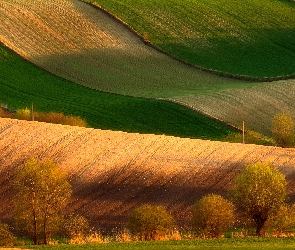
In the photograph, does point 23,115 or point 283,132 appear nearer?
point 283,132

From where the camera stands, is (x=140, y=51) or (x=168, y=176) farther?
(x=140, y=51)

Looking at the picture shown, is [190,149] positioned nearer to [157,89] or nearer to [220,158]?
[220,158]

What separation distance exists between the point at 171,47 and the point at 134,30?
372 centimetres

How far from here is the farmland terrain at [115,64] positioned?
2874 inches

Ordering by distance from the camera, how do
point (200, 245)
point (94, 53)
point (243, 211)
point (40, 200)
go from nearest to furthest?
1. point (200, 245)
2. point (243, 211)
3. point (40, 200)
4. point (94, 53)

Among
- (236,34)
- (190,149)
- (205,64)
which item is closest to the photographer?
(190,149)

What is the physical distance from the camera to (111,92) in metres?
77.2

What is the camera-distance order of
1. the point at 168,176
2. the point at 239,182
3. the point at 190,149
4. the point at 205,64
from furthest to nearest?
the point at 205,64 < the point at 190,149 < the point at 168,176 < the point at 239,182

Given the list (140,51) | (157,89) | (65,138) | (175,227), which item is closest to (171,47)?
(140,51)

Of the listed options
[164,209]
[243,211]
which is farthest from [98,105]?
[243,211]

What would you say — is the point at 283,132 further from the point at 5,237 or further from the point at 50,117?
the point at 5,237

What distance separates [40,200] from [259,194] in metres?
7.29

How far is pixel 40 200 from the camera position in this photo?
3878 cm

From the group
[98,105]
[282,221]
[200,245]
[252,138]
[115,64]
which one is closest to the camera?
[200,245]
